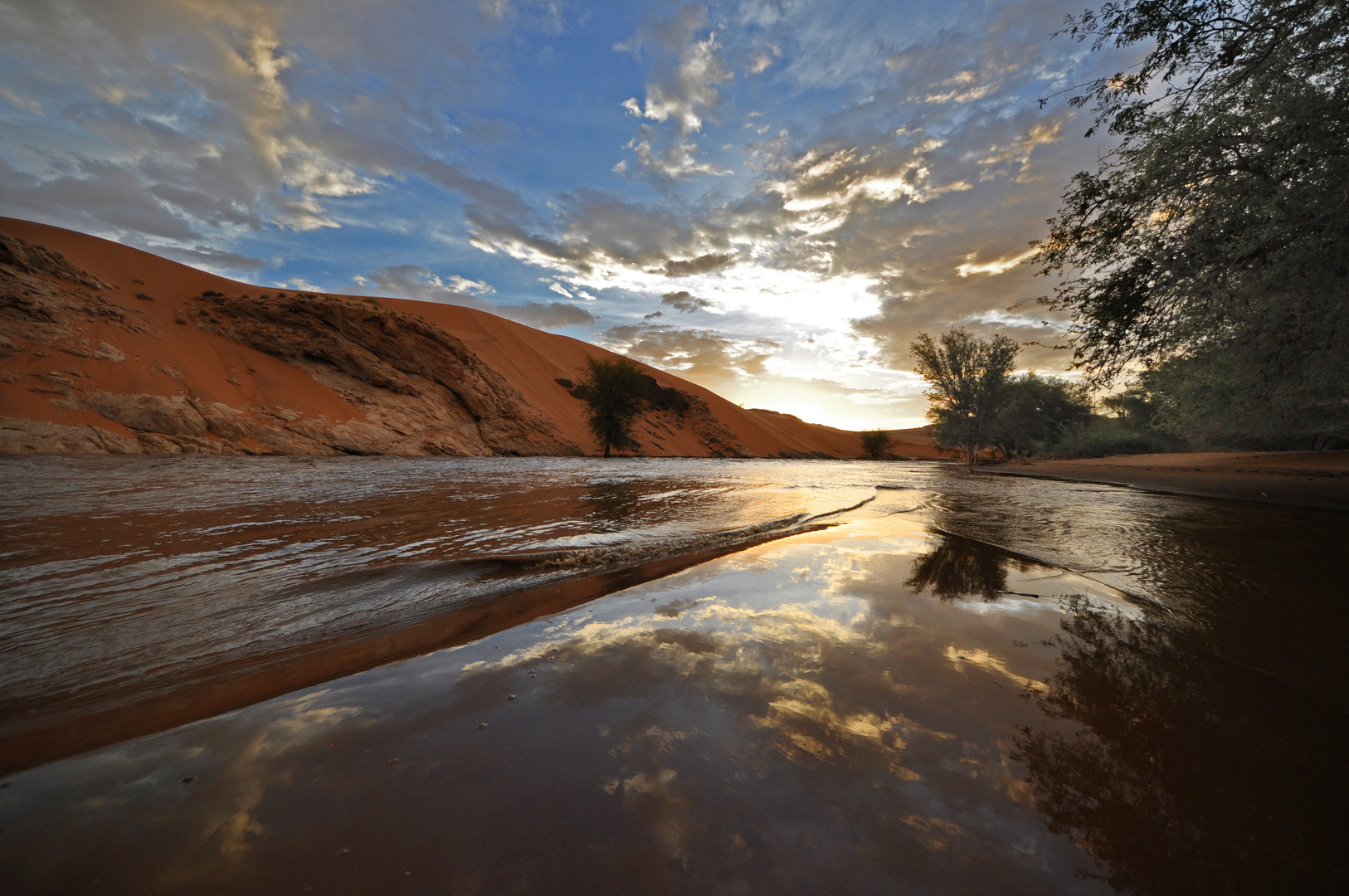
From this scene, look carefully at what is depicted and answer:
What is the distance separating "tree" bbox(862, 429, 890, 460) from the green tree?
30614 millimetres

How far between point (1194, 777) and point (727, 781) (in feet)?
4.16

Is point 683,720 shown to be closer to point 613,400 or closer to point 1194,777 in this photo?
point 1194,777

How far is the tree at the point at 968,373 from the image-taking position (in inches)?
1005

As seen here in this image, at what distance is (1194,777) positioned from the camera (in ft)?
3.95

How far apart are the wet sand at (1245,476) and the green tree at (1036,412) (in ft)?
43.3

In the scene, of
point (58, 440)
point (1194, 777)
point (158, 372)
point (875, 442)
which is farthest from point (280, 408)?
point (875, 442)

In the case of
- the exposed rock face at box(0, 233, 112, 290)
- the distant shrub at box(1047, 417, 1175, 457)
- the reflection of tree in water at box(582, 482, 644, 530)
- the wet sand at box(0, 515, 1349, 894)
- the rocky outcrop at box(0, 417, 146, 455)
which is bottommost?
the reflection of tree in water at box(582, 482, 644, 530)

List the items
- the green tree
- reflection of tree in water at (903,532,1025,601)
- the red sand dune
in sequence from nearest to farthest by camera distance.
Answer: reflection of tree in water at (903,532,1025,601), the red sand dune, the green tree

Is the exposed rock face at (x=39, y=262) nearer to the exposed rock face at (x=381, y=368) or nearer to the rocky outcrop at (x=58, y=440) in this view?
the exposed rock face at (x=381, y=368)

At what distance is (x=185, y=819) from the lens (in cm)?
103

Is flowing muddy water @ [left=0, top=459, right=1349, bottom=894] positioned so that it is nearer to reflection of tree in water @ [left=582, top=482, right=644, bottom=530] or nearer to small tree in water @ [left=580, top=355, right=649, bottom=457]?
reflection of tree in water @ [left=582, top=482, right=644, bottom=530]

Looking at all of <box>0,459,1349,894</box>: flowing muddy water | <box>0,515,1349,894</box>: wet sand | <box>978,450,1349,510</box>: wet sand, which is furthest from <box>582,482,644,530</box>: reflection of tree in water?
<box>978,450,1349,510</box>: wet sand

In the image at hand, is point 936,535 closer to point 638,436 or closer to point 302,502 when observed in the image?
point 302,502

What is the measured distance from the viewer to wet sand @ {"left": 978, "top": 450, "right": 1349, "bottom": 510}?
7.51 meters
